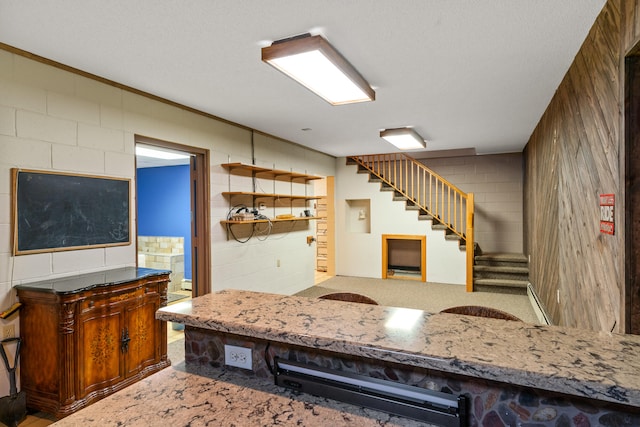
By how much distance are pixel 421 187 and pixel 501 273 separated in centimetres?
228

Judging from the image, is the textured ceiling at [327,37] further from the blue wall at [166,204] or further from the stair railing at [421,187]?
the blue wall at [166,204]

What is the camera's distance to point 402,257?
308 inches

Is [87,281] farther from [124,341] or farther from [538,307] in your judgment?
[538,307]

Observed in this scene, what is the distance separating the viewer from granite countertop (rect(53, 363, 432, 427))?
888 mm

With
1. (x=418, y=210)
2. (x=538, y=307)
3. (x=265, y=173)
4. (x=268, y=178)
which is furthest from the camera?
(x=418, y=210)

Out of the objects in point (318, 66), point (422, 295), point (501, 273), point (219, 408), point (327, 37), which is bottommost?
point (422, 295)

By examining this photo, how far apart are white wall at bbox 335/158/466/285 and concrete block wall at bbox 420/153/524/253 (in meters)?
1.09

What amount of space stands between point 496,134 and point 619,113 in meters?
3.86

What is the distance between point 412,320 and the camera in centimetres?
115

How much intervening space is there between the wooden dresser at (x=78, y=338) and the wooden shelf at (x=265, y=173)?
6.70ft

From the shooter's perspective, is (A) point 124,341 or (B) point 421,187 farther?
(B) point 421,187

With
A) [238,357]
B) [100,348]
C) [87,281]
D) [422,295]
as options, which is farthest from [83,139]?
[422,295]

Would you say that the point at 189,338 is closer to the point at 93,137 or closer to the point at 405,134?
the point at 93,137

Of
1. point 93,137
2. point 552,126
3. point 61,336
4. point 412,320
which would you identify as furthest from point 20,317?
point 552,126
